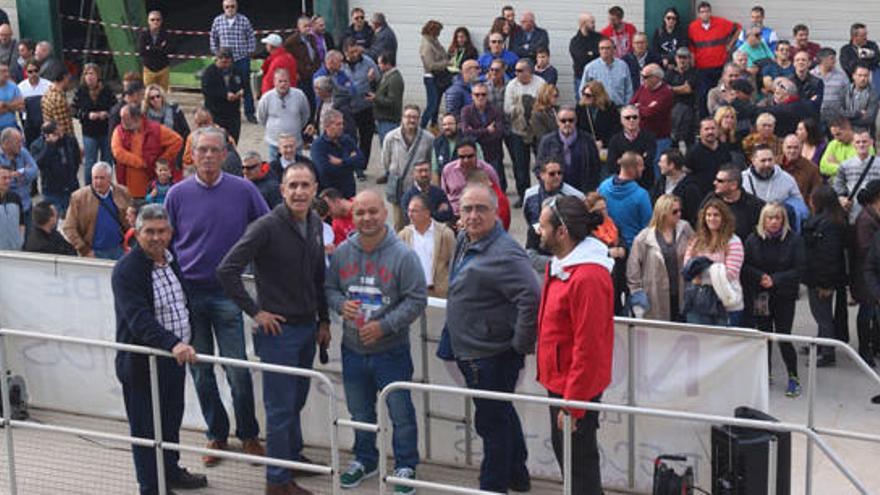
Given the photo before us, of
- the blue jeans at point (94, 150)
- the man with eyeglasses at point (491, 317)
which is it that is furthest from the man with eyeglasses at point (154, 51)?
the man with eyeglasses at point (491, 317)

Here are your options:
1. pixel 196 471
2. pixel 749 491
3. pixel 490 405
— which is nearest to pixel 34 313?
pixel 196 471

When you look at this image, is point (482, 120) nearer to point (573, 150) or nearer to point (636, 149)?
point (573, 150)

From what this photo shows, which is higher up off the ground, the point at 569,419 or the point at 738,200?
the point at 738,200

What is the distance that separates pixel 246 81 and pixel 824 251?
36.0 feet

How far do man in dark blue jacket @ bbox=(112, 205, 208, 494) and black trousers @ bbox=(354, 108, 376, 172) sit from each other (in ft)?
32.0

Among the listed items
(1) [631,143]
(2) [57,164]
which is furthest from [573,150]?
(2) [57,164]

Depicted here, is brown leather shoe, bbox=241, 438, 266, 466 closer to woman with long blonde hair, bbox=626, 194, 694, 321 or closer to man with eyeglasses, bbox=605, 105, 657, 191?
woman with long blonde hair, bbox=626, 194, 694, 321

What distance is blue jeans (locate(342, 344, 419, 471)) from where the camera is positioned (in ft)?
34.1

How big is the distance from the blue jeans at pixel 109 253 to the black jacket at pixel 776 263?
5.23 metres

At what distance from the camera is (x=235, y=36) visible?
2234 centimetres

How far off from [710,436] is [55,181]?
9.31 metres

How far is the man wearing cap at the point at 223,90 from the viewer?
19500 millimetres

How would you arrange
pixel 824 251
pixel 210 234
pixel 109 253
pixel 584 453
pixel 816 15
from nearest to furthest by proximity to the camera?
pixel 584 453, pixel 210 234, pixel 824 251, pixel 109 253, pixel 816 15

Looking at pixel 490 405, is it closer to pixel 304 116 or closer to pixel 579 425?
pixel 579 425
